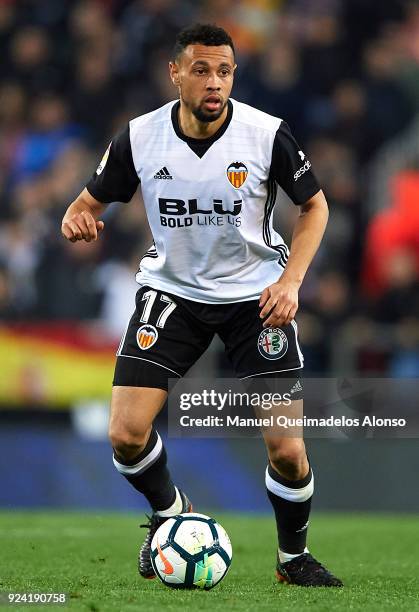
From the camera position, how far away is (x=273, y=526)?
31.2 feet

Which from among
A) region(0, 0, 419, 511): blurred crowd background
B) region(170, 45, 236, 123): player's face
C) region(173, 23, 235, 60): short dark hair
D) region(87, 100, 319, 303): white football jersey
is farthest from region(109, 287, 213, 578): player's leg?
region(0, 0, 419, 511): blurred crowd background

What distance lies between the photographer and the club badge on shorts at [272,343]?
5719 mm

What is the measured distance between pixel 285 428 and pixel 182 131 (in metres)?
1.42

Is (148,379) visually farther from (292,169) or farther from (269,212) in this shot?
(292,169)

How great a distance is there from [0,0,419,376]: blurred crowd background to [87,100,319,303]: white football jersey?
4971mm

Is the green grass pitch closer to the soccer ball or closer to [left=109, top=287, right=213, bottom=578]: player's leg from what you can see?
the soccer ball

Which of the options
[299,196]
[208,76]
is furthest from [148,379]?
[208,76]

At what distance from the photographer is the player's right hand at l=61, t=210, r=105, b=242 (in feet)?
18.2

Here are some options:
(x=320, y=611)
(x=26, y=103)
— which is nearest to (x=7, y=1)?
(x=26, y=103)

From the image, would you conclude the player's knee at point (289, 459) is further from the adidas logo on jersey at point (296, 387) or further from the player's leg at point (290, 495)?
the adidas logo on jersey at point (296, 387)

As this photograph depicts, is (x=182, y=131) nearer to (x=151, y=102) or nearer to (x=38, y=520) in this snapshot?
(x=38, y=520)

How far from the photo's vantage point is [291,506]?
5801mm

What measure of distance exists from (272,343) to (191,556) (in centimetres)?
101

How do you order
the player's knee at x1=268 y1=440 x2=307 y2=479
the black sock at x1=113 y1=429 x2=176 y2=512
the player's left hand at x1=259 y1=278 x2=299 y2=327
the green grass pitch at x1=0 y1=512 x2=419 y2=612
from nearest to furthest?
the green grass pitch at x1=0 y1=512 x2=419 y2=612, the player's left hand at x1=259 y1=278 x2=299 y2=327, the player's knee at x1=268 y1=440 x2=307 y2=479, the black sock at x1=113 y1=429 x2=176 y2=512
